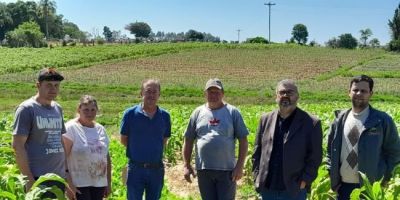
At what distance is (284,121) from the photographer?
15.8 feet

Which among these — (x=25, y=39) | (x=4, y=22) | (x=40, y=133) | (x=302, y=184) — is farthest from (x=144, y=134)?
(x=4, y=22)

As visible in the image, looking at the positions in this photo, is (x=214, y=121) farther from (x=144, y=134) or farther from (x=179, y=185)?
(x=179, y=185)

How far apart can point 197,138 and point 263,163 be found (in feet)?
3.37

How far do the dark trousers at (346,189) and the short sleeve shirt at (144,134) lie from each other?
1.87m

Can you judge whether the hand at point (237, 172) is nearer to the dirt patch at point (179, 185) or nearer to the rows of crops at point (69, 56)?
the dirt patch at point (179, 185)

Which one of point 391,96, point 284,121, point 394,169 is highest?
point 284,121

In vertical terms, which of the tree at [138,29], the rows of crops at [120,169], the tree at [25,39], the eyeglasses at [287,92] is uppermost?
the tree at [138,29]

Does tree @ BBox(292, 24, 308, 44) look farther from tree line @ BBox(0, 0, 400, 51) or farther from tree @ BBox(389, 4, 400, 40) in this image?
tree @ BBox(389, 4, 400, 40)

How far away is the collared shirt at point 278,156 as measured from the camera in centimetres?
481

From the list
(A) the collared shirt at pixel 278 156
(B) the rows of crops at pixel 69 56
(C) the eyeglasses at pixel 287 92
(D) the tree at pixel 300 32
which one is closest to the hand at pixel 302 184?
(A) the collared shirt at pixel 278 156

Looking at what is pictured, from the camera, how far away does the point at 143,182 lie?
18.9ft

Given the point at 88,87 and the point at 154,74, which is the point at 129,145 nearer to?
the point at 88,87

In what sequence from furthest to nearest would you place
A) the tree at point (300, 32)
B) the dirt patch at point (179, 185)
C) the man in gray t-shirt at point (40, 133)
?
the tree at point (300, 32)
the dirt patch at point (179, 185)
the man in gray t-shirt at point (40, 133)

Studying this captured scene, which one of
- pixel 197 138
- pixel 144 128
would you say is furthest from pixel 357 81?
pixel 144 128
